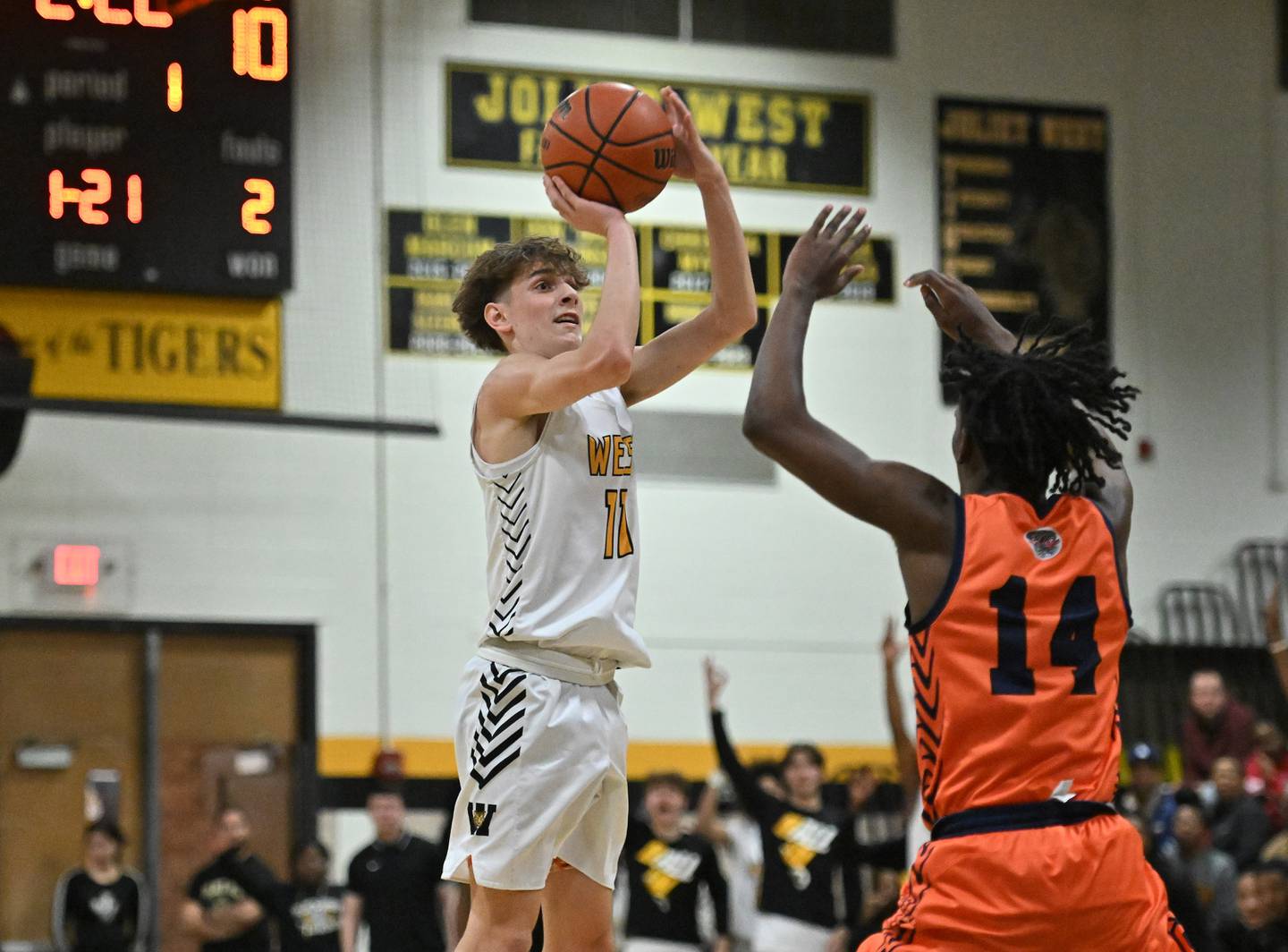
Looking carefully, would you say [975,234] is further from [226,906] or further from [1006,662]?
[1006,662]

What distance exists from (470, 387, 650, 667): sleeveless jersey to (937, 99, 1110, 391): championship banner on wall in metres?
11.2

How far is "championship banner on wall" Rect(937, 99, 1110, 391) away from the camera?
15539mm

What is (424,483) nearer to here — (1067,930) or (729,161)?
(729,161)

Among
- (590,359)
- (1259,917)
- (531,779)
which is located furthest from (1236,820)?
(590,359)

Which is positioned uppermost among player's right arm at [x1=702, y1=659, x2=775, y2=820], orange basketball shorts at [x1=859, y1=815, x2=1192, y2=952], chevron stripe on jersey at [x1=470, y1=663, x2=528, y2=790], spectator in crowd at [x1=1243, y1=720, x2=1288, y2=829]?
chevron stripe on jersey at [x1=470, y1=663, x2=528, y2=790]

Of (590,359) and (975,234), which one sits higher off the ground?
(975,234)

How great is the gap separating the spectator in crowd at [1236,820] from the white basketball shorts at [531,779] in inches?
283

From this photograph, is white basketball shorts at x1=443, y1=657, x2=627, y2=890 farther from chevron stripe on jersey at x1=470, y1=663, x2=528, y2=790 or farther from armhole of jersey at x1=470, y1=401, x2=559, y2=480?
armhole of jersey at x1=470, y1=401, x2=559, y2=480

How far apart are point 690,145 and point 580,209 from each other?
0.31 metres

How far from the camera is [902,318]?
15266mm

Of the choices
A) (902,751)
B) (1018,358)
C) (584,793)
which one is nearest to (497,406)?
(584,793)

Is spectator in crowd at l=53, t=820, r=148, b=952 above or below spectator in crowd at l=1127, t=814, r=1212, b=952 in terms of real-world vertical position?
below

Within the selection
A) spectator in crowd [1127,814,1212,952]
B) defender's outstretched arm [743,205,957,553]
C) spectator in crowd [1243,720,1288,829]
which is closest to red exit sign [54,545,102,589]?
spectator in crowd [1127,814,1212,952]

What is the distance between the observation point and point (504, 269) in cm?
474
